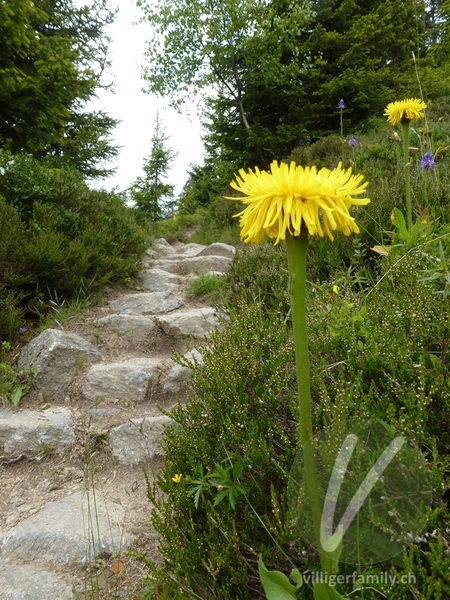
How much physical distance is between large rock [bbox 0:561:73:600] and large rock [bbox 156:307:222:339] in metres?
2.14

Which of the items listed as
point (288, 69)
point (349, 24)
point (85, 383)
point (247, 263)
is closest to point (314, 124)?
point (288, 69)

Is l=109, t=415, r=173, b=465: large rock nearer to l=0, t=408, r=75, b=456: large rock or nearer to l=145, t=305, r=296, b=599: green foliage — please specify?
l=0, t=408, r=75, b=456: large rock

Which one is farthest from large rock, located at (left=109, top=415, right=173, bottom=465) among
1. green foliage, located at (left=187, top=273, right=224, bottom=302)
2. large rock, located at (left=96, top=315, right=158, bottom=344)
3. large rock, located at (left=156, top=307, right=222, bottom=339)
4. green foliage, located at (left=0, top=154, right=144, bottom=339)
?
green foliage, located at (left=187, top=273, right=224, bottom=302)

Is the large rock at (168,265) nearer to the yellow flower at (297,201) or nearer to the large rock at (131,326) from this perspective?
the large rock at (131,326)

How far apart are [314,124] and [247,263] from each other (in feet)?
31.1

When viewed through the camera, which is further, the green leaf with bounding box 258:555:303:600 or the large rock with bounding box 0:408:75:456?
the large rock with bounding box 0:408:75:456

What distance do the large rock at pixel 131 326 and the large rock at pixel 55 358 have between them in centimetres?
44

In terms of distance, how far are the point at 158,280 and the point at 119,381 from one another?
2385 mm

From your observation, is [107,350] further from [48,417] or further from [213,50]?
[213,50]

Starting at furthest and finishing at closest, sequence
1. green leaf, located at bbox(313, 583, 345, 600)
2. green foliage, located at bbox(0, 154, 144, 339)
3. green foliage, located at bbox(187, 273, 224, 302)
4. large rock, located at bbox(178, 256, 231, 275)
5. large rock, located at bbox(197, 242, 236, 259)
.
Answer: large rock, located at bbox(197, 242, 236, 259) → large rock, located at bbox(178, 256, 231, 275) → green foliage, located at bbox(187, 273, 224, 302) → green foliage, located at bbox(0, 154, 144, 339) → green leaf, located at bbox(313, 583, 345, 600)

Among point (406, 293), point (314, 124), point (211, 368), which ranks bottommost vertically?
point (211, 368)

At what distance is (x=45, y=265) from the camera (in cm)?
390

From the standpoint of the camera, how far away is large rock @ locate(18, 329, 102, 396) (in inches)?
123

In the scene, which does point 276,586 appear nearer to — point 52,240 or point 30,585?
point 30,585
